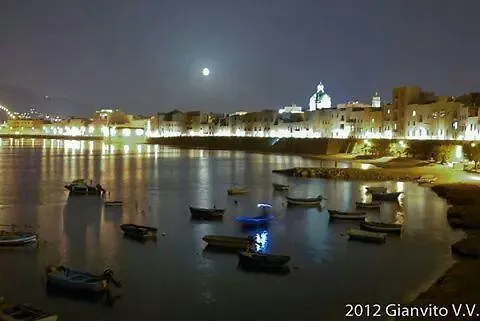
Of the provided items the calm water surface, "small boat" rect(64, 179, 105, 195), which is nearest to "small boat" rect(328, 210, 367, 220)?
the calm water surface

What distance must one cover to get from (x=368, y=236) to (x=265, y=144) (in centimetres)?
8260

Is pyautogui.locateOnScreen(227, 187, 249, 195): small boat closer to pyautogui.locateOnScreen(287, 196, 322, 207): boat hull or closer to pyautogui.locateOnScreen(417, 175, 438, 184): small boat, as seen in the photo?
pyautogui.locateOnScreen(287, 196, 322, 207): boat hull

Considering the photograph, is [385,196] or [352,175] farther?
[352,175]

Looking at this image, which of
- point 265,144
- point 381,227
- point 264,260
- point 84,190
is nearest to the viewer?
point 264,260

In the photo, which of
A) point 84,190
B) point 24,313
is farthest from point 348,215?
point 84,190

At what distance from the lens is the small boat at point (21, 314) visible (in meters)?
10.8

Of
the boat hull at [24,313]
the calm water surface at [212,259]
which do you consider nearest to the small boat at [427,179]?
the calm water surface at [212,259]

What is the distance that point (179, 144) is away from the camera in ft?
425

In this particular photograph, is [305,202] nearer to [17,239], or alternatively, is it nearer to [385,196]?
[385,196]

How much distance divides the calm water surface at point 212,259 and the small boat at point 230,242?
0.55 metres

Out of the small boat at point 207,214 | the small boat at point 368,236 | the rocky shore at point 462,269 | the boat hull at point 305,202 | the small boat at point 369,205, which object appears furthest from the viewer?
the boat hull at point 305,202

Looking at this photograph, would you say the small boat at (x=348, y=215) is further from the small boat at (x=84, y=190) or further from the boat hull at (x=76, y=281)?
the small boat at (x=84, y=190)

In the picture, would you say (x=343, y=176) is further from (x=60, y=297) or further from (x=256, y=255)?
(x=60, y=297)

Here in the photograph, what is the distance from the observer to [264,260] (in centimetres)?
1605
